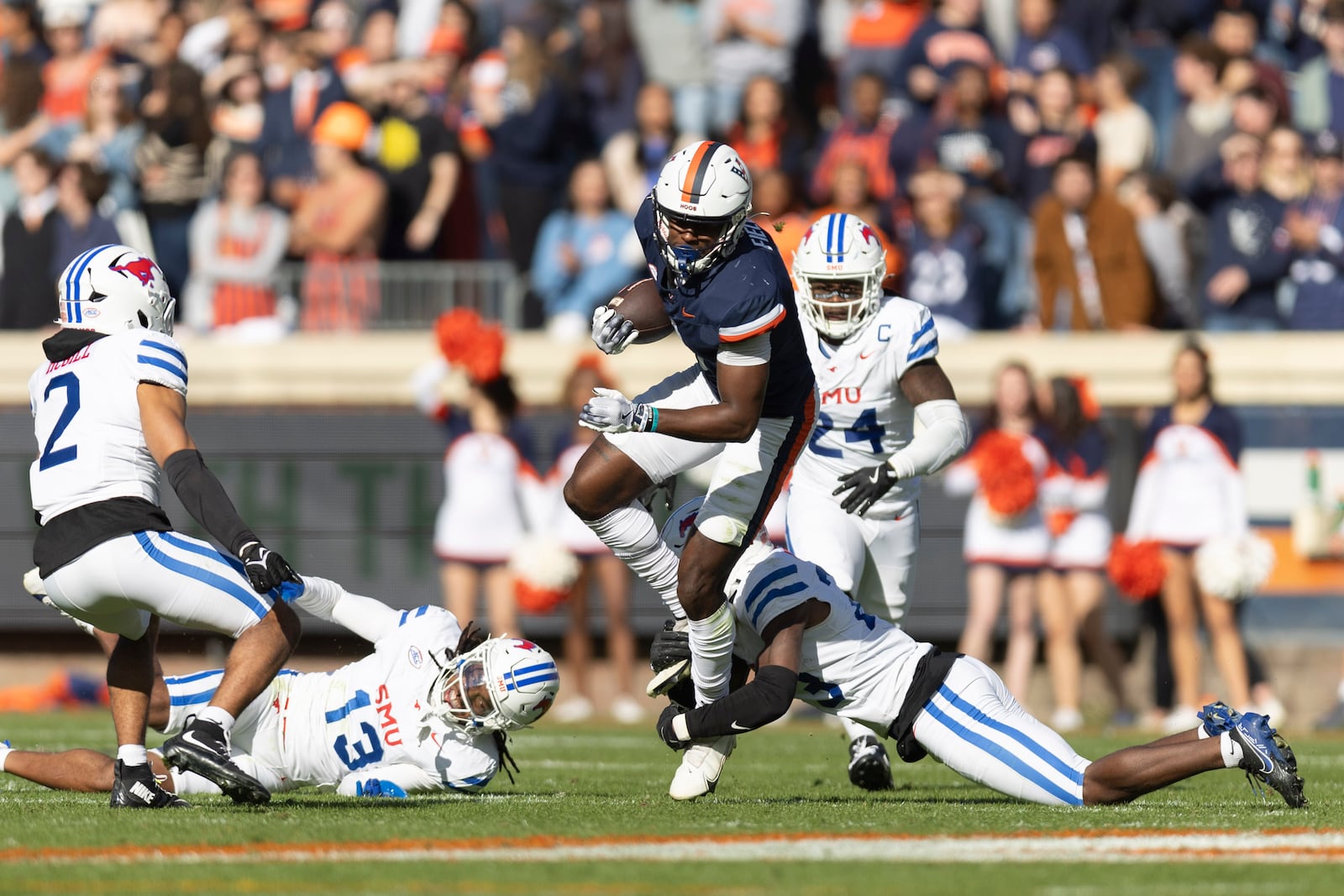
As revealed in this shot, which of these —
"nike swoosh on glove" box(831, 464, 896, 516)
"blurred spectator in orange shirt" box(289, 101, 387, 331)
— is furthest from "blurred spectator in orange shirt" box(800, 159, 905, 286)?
"nike swoosh on glove" box(831, 464, 896, 516)

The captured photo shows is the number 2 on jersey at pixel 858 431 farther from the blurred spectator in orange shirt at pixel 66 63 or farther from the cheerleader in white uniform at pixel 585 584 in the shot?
the blurred spectator in orange shirt at pixel 66 63

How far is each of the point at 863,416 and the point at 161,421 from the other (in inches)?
119

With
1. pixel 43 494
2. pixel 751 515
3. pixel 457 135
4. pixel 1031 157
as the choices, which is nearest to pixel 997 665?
pixel 1031 157

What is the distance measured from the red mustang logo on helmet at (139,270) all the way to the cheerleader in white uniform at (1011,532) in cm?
632

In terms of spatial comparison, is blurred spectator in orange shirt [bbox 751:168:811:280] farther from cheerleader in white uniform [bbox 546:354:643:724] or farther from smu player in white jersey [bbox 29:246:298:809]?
smu player in white jersey [bbox 29:246:298:809]

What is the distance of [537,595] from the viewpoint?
12.5m

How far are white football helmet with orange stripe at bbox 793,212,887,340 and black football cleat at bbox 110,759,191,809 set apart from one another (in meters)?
3.18

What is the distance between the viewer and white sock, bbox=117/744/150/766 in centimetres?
645

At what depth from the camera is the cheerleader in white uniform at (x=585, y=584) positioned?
12.5m

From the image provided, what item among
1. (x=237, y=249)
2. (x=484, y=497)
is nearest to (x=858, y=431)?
(x=484, y=497)

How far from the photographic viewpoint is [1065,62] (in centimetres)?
1363

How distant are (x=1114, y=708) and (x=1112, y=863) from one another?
714cm

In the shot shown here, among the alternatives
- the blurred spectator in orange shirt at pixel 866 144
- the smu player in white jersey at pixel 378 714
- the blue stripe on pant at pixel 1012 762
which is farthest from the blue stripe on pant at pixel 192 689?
the blurred spectator in orange shirt at pixel 866 144

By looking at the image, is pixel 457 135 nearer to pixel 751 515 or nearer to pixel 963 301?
pixel 963 301
